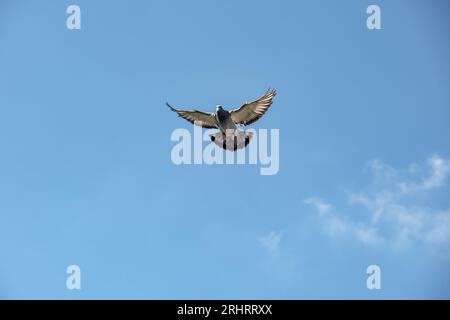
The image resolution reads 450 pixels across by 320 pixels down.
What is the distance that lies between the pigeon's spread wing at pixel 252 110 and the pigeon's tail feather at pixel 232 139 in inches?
30.4

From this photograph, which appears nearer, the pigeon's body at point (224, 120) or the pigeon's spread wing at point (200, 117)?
the pigeon's body at point (224, 120)

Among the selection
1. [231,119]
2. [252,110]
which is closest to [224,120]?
[231,119]

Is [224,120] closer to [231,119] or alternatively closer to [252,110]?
[231,119]

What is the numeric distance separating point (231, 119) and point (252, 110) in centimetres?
128

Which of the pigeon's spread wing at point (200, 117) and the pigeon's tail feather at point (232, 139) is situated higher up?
the pigeon's spread wing at point (200, 117)

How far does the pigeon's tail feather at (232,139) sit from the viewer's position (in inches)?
1486

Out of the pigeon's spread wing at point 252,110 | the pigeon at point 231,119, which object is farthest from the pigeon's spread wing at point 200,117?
the pigeon's spread wing at point 252,110

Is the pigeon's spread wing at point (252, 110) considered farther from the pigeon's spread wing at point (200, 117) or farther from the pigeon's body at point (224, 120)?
the pigeon's spread wing at point (200, 117)

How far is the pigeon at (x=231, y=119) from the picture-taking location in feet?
124

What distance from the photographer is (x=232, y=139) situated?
38.1 meters
